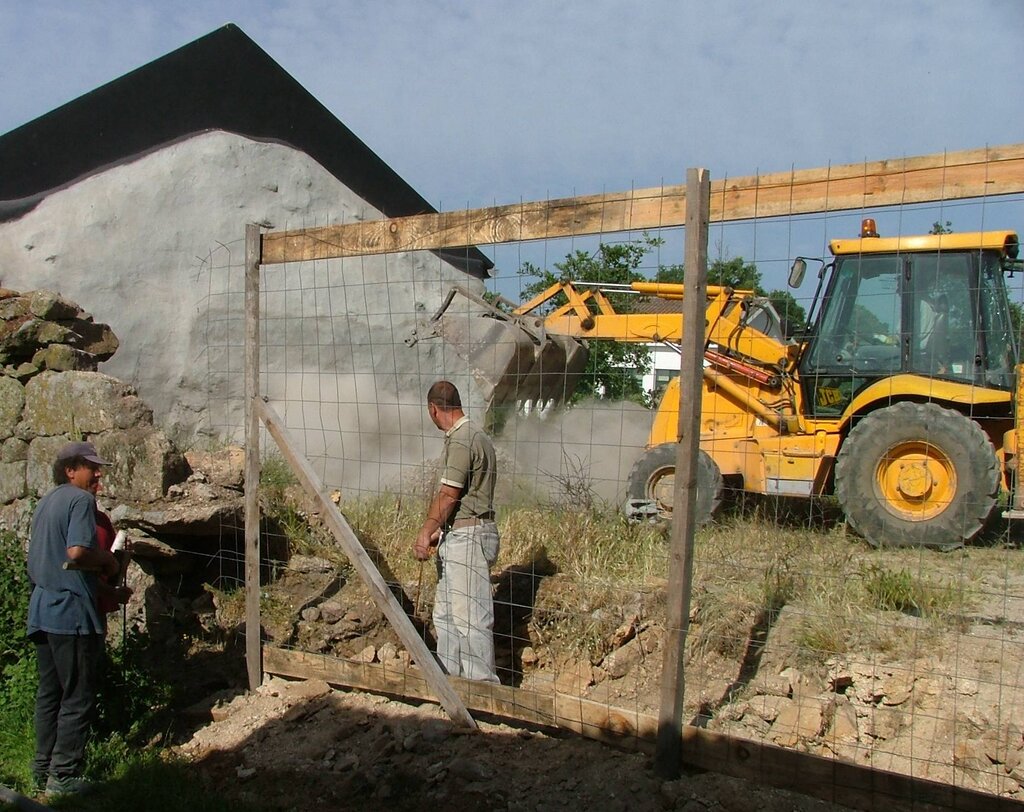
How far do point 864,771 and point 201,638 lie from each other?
412 centimetres

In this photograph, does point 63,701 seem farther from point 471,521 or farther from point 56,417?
point 56,417

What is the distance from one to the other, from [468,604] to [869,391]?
168 inches

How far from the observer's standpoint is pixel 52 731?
4.47 metres

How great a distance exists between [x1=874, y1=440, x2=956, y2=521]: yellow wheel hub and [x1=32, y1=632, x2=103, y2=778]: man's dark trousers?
18.5 feet

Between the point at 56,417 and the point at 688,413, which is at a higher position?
the point at 688,413

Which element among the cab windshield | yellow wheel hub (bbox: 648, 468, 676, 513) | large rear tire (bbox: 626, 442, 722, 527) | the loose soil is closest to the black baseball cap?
the loose soil

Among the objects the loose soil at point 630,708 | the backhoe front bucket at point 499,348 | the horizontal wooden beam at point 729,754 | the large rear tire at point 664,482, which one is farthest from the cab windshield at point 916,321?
the horizontal wooden beam at point 729,754

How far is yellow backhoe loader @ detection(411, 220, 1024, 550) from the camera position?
7.10 m

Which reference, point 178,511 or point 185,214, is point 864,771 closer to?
point 178,511

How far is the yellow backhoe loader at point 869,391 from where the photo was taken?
23.3 feet

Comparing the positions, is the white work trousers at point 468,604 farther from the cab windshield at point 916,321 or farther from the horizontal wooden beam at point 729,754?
the cab windshield at point 916,321

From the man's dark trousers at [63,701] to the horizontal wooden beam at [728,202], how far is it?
7.93 feet

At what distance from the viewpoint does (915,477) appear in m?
7.46

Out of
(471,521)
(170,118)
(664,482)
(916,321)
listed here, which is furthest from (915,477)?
(170,118)
